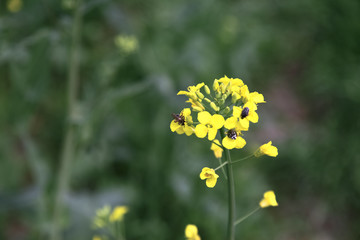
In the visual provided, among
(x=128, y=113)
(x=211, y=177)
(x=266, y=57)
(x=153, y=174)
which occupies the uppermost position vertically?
(x=266, y=57)

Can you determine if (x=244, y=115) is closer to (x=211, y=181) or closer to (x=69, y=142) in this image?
(x=211, y=181)

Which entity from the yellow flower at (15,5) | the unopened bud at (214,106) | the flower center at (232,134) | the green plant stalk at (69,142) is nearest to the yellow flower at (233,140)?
the flower center at (232,134)

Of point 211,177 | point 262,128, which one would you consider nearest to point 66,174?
point 211,177

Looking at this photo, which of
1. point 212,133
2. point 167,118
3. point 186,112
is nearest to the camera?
point 212,133

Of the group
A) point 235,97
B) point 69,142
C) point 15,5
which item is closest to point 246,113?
point 235,97

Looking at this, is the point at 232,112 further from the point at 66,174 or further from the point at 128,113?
the point at 128,113

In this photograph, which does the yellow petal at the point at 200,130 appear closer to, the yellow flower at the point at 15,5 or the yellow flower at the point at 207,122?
the yellow flower at the point at 207,122
